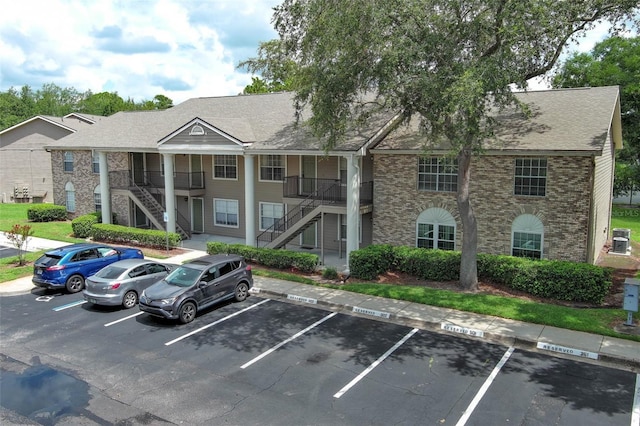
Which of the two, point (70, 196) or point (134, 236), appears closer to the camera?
point (134, 236)

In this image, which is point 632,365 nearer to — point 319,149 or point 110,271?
point 319,149

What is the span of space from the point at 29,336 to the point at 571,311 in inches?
595

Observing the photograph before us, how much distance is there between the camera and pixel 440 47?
14508mm

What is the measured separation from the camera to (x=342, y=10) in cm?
1441

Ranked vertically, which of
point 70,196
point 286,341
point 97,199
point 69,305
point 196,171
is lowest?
point 286,341

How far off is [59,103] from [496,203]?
10147 cm

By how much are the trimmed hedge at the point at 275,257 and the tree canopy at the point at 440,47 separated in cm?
654

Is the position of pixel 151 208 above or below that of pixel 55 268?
above

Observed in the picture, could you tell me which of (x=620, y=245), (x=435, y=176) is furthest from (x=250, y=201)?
(x=620, y=245)

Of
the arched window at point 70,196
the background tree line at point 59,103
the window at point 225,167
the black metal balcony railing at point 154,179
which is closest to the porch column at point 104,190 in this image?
the black metal balcony railing at point 154,179

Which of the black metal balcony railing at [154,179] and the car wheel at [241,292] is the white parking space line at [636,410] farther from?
the black metal balcony railing at [154,179]

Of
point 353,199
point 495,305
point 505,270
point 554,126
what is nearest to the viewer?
point 495,305

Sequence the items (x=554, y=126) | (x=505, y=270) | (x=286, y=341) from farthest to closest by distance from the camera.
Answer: (x=554, y=126) → (x=505, y=270) → (x=286, y=341)

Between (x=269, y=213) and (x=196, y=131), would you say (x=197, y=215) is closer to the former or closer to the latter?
(x=269, y=213)
